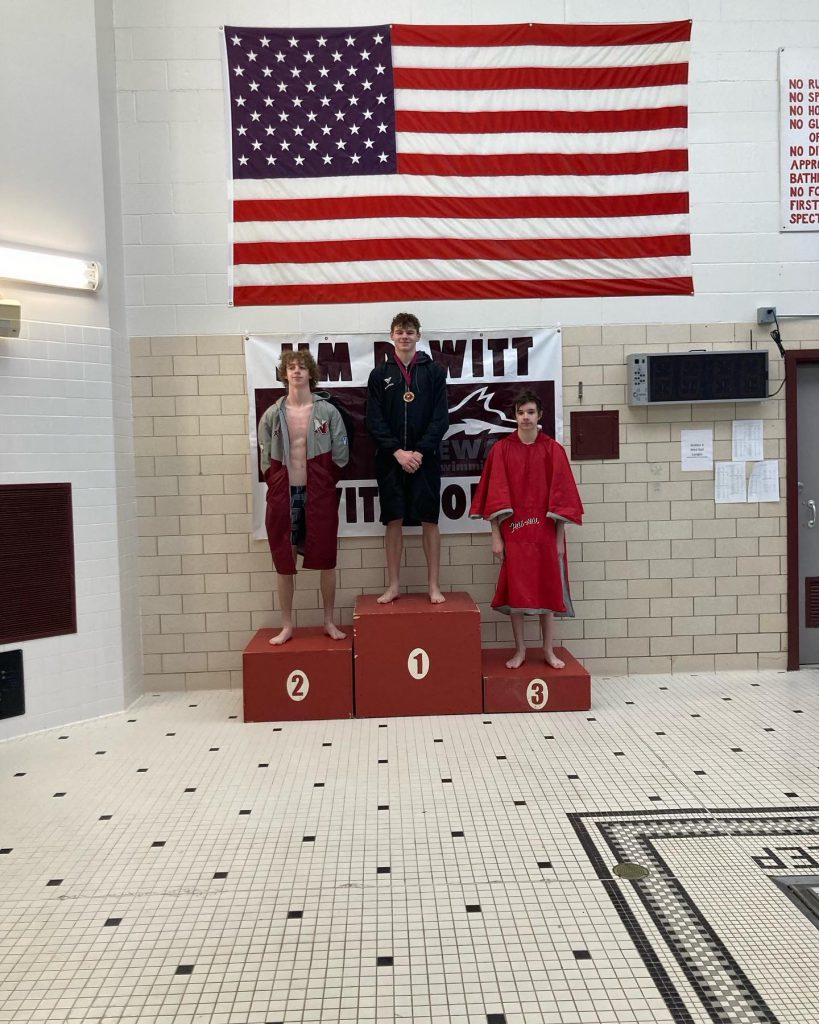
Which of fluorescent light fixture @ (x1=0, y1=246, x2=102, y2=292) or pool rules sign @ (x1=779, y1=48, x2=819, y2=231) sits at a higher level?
pool rules sign @ (x1=779, y1=48, x2=819, y2=231)

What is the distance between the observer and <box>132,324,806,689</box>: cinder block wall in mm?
5426

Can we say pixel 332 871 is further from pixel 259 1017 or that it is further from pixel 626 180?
pixel 626 180

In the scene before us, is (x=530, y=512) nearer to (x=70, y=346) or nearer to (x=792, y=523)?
(x=792, y=523)

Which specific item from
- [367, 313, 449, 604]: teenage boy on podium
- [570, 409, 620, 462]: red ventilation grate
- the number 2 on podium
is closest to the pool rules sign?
[570, 409, 620, 462]: red ventilation grate

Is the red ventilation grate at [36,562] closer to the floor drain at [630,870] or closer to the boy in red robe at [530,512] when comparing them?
the boy in red robe at [530,512]

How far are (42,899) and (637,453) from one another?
164 inches

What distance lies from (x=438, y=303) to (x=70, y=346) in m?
2.23

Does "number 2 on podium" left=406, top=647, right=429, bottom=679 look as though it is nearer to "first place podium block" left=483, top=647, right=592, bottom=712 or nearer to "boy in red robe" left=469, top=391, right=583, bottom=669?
"first place podium block" left=483, top=647, right=592, bottom=712

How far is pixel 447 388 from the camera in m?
5.41

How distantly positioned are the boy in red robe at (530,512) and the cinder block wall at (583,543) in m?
0.59

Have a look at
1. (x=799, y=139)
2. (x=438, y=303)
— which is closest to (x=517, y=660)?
(x=438, y=303)

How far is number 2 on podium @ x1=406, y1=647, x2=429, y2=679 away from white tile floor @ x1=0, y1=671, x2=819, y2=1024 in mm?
254

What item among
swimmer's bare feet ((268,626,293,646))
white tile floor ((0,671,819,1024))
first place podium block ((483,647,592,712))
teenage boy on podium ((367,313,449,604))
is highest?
teenage boy on podium ((367,313,449,604))

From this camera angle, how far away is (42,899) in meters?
2.88
